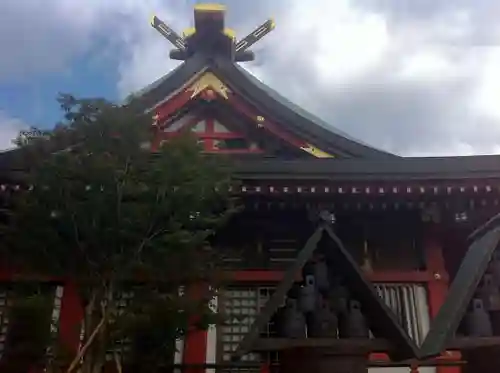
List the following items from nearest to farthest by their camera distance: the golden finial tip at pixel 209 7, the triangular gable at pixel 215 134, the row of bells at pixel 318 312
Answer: the row of bells at pixel 318 312 → the triangular gable at pixel 215 134 → the golden finial tip at pixel 209 7

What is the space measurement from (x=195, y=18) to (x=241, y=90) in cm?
290

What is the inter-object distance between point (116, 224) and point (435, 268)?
5015 millimetres

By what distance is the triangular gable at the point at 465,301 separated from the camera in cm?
419

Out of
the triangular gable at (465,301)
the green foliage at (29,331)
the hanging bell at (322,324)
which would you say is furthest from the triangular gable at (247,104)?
the hanging bell at (322,324)

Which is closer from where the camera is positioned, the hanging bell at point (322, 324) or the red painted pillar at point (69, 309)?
the hanging bell at point (322, 324)

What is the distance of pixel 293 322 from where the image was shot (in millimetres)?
4395

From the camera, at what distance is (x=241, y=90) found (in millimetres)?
10242

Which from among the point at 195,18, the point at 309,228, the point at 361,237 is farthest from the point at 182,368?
the point at 195,18

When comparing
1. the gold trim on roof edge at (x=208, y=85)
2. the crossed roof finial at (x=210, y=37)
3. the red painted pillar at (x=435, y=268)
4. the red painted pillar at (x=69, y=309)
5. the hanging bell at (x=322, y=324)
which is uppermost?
the crossed roof finial at (x=210, y=37)

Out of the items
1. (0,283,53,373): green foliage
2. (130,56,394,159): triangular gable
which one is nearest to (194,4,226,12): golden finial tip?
(130,56,394,159): triangular gable

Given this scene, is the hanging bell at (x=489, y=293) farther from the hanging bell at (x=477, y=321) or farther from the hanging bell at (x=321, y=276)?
the hanging bell at (x=321, y=276)

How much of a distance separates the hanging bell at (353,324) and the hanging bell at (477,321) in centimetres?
81

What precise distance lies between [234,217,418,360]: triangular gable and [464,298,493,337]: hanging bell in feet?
1.62

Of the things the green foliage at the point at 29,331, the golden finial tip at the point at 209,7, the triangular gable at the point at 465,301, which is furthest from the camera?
the golden finial tip at the point at 209,7
